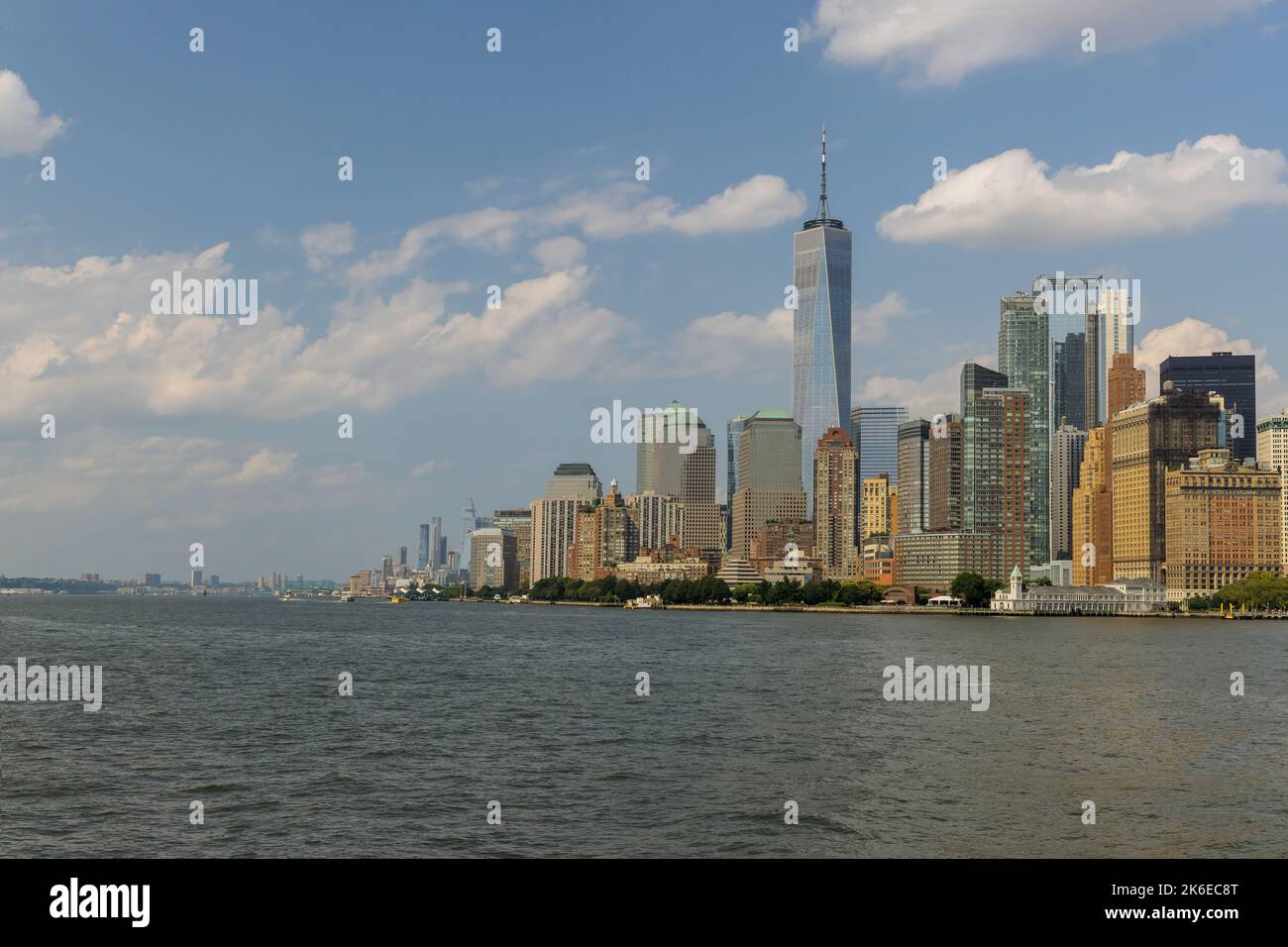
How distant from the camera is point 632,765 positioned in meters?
37.9

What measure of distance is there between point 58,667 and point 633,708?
145 ft

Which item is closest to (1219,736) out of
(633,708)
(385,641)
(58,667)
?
(633,708)

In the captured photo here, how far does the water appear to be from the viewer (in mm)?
27797

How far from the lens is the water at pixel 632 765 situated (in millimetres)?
27797

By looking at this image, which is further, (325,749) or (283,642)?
(283,642)

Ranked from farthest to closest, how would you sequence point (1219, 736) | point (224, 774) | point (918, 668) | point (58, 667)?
point (918, 668) → point (58, 667) → point (1219, 736) → point (224, 774)

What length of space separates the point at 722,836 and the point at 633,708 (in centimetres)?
2640
